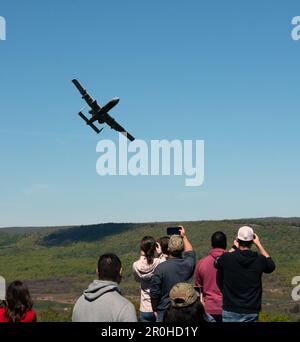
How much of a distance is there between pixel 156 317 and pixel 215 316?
1.14 meters

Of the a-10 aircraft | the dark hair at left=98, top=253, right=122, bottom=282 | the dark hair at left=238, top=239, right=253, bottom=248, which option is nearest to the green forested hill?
→ the a-10 aircraft

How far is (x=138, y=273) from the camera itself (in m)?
9.90

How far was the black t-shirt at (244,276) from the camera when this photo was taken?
29.8 feet

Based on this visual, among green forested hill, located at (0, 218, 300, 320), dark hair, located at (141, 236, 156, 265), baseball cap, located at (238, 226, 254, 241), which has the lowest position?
green forested hill, located at (0, 218, 300, 320)

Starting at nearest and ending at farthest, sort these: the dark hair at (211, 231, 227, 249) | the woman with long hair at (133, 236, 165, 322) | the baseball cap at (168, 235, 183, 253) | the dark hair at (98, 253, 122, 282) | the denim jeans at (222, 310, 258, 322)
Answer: the dark hair at (98, 253, 122, 282), the baseball cap at (168, 235, 183, 253), the denim jeans at (222, 310, 258, 322), the woman with long hair at (133, 236, 165, 322), the dark hair at (211, 231, 227, 249)

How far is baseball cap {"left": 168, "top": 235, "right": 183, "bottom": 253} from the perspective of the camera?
9.02 m

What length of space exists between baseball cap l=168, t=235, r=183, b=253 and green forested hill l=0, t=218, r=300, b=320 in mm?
58962

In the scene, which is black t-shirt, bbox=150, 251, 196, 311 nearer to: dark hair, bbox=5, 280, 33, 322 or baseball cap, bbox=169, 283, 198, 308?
dark hair, bbox=5, 280, 33, 322

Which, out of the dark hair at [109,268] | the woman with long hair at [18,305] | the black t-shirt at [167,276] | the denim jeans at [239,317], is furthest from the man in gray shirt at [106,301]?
the denim jeans at [239,317]

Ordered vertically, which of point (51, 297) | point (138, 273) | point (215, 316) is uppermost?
point (138, 273)

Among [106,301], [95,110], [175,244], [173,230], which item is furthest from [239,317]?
[95,110]

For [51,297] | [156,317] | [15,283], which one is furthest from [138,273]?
[51,297]

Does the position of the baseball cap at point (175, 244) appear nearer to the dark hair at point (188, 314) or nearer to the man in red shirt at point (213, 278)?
the man in red shirt at point (213, 278)
